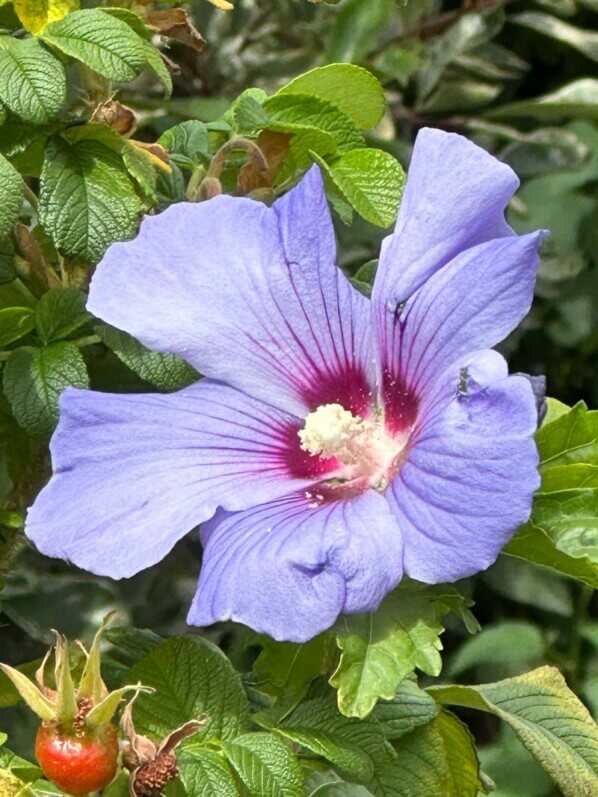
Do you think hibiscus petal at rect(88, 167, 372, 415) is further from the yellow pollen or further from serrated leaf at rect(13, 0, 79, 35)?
serrated leaf at rect(13, 0, 79, 35)

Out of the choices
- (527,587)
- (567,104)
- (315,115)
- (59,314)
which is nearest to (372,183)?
(315,115)

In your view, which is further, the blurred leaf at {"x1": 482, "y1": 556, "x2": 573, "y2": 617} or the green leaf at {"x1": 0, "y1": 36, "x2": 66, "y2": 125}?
the blurred leaf at {"x1": 482, "y1": 556, "x2": 573, "y2": 617}

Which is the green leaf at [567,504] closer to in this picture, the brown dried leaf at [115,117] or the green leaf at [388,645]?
the green leaf at [388,645]

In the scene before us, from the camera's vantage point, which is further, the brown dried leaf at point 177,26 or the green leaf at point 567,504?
the brown dried leaf at point 177,26

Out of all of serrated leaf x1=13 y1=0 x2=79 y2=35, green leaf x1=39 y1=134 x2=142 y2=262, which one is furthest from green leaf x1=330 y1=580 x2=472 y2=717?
serrated leaf x1=13 y1=0 x2=79 y2=35

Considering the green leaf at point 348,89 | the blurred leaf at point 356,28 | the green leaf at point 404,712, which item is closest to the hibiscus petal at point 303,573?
the green leaf at point 404,712

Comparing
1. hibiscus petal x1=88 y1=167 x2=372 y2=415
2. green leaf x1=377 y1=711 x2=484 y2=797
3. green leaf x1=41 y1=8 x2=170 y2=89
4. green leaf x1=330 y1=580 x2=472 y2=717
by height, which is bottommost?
green leaf x1=377 y1=711 x2=484 y2=797

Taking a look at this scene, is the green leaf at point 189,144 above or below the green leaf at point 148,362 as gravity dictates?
above

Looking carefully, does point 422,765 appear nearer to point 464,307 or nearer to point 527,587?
point 464,307
